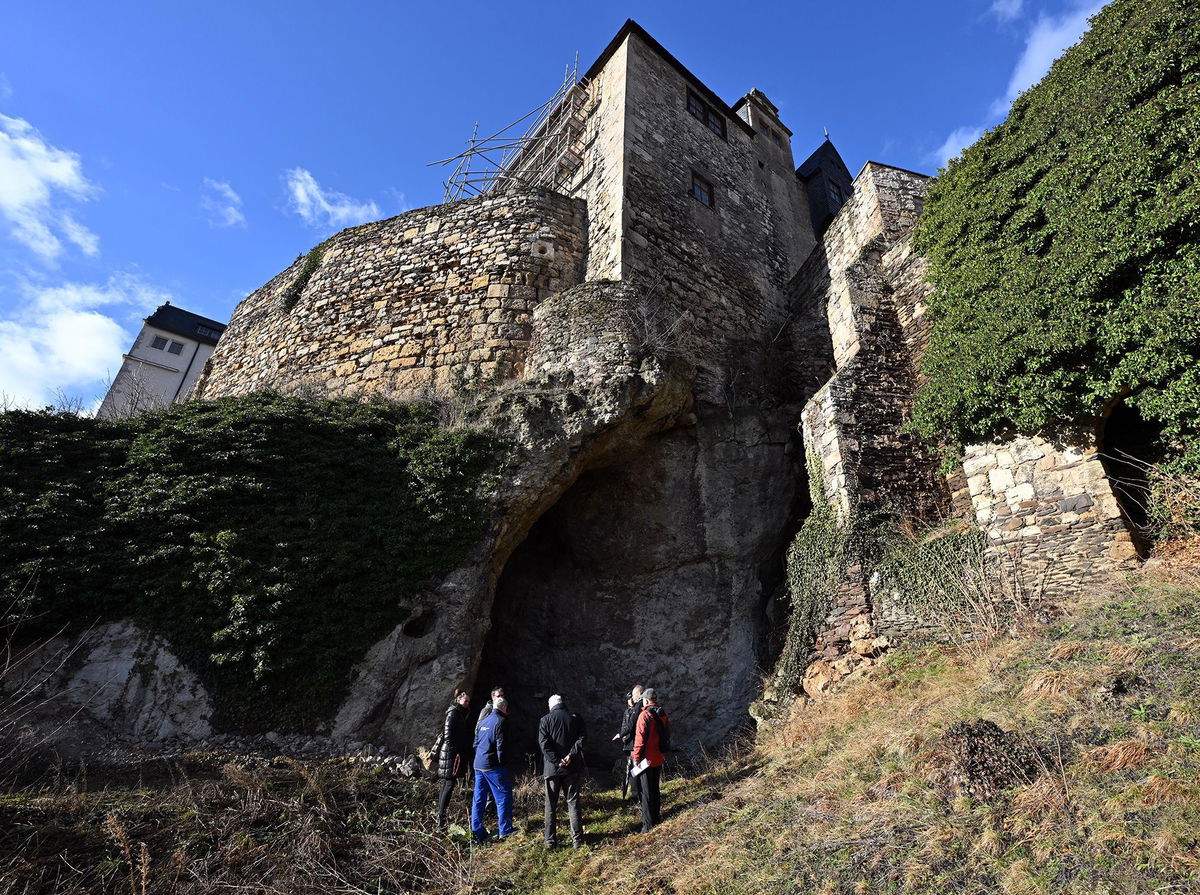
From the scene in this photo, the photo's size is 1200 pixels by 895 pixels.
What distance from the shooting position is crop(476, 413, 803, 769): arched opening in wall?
9.19 metres

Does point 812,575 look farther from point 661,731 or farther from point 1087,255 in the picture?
point 1087,255

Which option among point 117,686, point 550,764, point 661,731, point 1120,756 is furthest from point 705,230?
point 117,686

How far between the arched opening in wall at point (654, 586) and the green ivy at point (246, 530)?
2.55 m

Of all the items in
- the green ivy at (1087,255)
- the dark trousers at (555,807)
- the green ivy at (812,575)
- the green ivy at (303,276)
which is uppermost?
the green ivy at (303,276)

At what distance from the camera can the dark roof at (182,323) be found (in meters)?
27.3

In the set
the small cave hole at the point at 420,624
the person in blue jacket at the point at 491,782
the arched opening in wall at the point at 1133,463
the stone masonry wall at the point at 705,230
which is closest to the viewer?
the person in blue jacket at the point at 491,782

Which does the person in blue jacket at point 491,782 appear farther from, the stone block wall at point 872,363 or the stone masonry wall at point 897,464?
the stone block wall at point 872,363

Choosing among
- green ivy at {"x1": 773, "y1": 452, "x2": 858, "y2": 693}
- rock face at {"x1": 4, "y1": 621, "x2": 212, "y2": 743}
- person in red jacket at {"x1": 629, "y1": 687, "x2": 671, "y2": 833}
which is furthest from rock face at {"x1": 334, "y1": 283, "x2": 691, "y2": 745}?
green ivy at {"x1": 773, "y1": 452, "x2": 858, "y2": 693}

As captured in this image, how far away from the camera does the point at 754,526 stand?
32.7 feet

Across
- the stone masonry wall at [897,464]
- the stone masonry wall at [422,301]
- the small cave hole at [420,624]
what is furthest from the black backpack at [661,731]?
the stone masonry wall at [422,301]

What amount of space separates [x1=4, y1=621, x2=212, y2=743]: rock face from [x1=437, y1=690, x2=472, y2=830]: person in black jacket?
2.19 m

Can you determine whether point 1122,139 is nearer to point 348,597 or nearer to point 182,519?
point 348,597

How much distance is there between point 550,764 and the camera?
18.7 ft

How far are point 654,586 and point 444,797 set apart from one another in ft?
15.3
